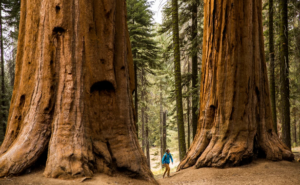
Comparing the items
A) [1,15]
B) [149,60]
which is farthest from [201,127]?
[1,15]

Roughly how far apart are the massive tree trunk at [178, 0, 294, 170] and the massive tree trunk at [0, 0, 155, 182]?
3.36 metres

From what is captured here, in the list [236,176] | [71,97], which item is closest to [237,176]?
[236,176]

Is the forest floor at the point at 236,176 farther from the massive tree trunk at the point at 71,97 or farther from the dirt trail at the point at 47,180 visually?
the massive tree trunk at the point at 71,97

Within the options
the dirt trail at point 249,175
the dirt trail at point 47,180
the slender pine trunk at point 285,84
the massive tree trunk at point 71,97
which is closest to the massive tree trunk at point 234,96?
the dirt trail at point 249,175

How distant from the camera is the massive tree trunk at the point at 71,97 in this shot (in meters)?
3.99

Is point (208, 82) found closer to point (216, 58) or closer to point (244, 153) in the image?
point (216, 58)

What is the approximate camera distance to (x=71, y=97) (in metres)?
4.29

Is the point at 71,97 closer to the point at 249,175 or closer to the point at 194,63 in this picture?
the point at 249,175

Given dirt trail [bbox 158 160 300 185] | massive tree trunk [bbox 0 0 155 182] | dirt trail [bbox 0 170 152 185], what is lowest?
dirt trail [bbox 158 160 300 185]

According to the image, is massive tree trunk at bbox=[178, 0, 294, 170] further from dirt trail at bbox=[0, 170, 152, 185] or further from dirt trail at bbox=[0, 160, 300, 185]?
dirt trail at bbox=[0, 170, 152, 185]

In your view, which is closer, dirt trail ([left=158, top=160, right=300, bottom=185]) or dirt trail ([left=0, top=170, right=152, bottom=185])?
dirt trail ([left=0, top=170, right=152, bottom=185])

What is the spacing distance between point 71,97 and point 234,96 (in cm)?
535

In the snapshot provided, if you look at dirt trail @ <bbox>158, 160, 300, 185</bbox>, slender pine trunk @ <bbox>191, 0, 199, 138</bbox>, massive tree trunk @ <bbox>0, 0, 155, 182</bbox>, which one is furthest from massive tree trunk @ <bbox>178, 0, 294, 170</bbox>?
slender pine trunk @ <bbox>191, 0, 199, 138</bbox>

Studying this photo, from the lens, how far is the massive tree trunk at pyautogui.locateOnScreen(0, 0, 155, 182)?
13.1 feet
